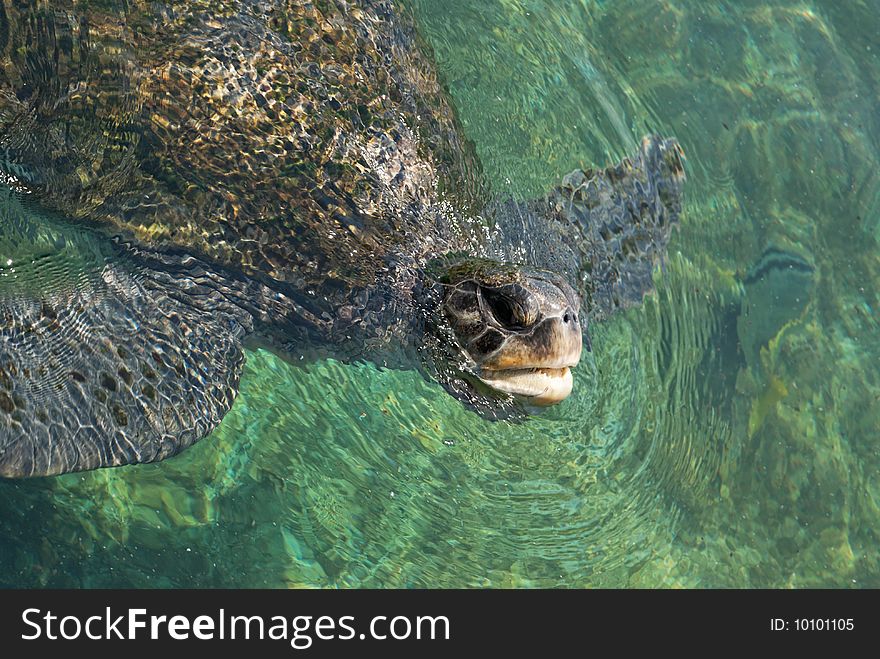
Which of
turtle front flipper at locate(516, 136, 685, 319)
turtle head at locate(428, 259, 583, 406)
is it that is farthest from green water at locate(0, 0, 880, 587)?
turtle head at locate(428, 259, 583, 406)

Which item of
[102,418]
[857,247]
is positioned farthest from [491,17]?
[102,418]

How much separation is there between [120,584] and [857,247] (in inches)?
226

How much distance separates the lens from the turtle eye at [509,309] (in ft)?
12.6

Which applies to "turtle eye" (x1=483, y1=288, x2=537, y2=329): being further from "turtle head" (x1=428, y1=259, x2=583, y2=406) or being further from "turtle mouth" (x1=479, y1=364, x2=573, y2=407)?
"turtle mouth" (x1=479, y1=364, x2=573, y2=407)

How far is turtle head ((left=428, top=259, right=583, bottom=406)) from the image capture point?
3848mm

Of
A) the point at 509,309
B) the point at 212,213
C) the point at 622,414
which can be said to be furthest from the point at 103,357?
the point at 622,414

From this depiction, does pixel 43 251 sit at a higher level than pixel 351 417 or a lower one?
higher

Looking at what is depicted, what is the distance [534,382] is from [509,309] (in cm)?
35

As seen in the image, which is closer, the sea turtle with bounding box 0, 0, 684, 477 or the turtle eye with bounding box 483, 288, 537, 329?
the turtle eye with bounding box 483, 288, 537, 329

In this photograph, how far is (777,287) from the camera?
6484 mm

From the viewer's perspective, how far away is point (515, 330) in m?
3.90

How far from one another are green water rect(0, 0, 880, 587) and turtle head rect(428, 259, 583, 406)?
2.73 feet

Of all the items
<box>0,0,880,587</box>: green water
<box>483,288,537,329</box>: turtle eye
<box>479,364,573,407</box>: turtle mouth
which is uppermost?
<box>483,288,537,329</box>: turtle eye
